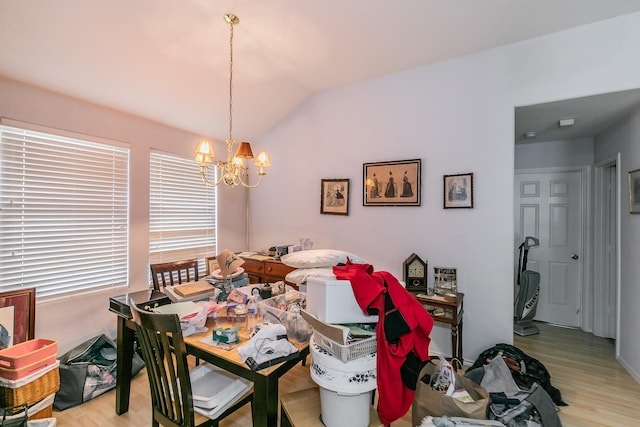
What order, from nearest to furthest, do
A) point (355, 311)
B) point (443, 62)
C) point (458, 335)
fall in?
1. point (355, 311)
2. point (458, 335)
3. point (443, 62)

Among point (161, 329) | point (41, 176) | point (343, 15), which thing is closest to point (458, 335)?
point (161, 329)

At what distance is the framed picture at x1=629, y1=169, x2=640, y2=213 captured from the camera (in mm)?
2516

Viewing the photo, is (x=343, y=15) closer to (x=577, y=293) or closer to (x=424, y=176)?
(x=424, y=176)

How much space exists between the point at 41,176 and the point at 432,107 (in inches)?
145

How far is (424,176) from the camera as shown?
9.95 ft

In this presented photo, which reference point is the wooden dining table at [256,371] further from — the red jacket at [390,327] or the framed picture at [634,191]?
the framed picture at [634,191]

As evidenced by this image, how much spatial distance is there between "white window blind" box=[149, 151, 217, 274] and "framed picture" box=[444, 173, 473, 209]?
300 centimetres

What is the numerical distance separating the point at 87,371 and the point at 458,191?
11.8ft

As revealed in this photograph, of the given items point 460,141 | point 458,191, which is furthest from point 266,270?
point 460,141

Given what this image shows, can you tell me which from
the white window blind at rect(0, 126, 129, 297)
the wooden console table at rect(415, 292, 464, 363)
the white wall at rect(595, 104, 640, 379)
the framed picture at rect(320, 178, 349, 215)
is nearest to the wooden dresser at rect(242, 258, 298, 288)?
the framed picture at rect(320, 178, 349, 215)

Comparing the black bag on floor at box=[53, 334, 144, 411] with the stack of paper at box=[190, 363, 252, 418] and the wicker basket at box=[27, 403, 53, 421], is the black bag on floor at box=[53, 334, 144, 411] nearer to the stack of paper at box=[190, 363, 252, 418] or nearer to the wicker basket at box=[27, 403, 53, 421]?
the wicker basket at box=[27, 403, 53, 421]

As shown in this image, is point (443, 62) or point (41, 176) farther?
point (443, 62)

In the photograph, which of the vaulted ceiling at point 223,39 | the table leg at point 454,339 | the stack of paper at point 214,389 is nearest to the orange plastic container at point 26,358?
the stack of paper at point 214,389

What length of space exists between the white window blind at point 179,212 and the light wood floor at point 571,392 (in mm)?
1443
